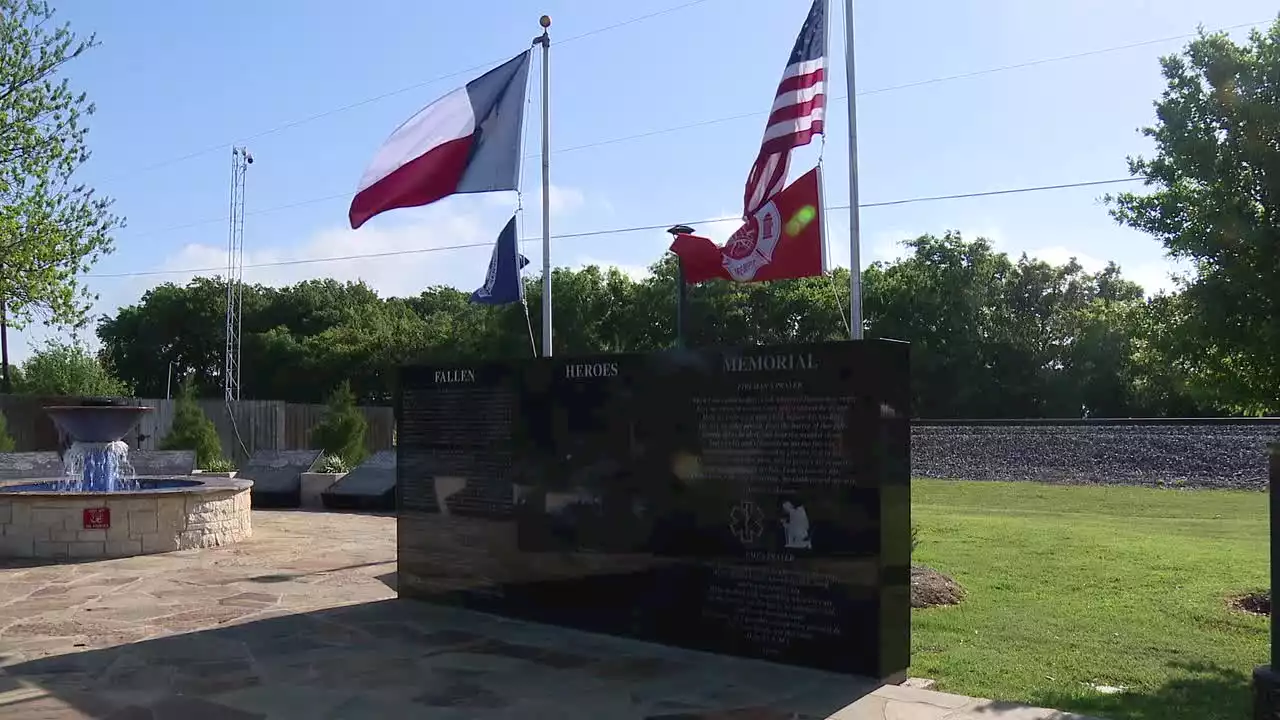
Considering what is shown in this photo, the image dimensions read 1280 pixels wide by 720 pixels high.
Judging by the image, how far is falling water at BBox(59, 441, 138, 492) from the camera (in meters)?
14.3

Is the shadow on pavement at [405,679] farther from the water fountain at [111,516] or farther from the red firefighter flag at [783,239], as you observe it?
the water fountain at [111,516]

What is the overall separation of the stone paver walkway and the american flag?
17.4 feet

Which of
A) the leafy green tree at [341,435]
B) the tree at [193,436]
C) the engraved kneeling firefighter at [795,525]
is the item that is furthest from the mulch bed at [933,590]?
the tree at [193,436]

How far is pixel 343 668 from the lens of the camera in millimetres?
6988

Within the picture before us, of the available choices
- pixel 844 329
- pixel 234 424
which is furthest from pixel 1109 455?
pixel 234 424

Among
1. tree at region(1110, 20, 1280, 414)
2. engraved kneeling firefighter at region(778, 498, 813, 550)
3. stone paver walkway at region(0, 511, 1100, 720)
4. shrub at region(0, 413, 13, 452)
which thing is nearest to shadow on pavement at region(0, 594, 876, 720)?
stone paver walkway at region(0, 511, 1100, 720)

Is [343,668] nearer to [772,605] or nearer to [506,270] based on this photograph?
[772,605]

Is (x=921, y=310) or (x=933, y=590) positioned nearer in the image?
(x=933, y=590)

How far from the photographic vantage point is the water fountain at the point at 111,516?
12031 millimetres

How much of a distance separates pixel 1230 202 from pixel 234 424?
89.7 feet

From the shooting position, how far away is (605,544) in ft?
26.5

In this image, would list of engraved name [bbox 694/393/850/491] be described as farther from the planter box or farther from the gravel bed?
the gravel bed

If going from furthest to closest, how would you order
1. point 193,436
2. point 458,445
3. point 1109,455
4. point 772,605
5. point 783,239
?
point 1109,455 → point 193,436 → point 783,239 → point 458,445 → point 772,605

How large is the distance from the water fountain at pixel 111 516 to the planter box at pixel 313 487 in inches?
211
